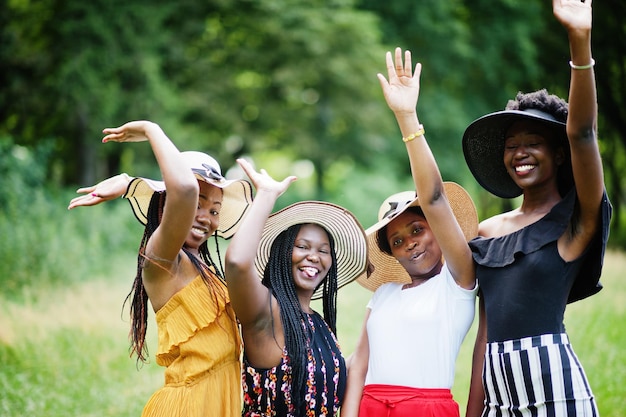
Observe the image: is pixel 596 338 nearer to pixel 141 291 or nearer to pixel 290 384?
pixel 290 384

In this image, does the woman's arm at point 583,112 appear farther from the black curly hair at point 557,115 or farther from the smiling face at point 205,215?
the smiling face at point 205,215

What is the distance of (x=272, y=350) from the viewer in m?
3.35

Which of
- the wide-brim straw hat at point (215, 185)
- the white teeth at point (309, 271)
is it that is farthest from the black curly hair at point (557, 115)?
the wide-brim straw hat at point (215, 185)

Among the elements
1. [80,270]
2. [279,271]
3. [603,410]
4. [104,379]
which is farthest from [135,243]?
[279,271]

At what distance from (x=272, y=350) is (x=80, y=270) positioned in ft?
29.6

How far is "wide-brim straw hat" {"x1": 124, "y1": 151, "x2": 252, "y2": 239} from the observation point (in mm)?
3607

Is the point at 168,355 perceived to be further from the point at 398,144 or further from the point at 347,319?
the point at 398,144

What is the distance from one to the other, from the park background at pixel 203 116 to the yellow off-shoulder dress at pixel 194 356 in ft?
11.3

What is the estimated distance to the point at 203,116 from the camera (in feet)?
69.8

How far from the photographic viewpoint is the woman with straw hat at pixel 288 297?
3.23 metres

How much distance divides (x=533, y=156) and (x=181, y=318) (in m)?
1.83

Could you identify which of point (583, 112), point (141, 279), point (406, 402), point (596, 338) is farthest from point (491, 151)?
point (596, 338)

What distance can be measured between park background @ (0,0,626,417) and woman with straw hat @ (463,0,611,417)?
365 centimetres

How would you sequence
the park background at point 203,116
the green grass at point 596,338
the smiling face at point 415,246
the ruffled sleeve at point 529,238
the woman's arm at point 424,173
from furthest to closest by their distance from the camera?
the park background at point 203,116, the green grass at point 596,338, the smiling face at point 415,246, the woman's arm at point 424,173, the ruffled sleeve at point 529,238
